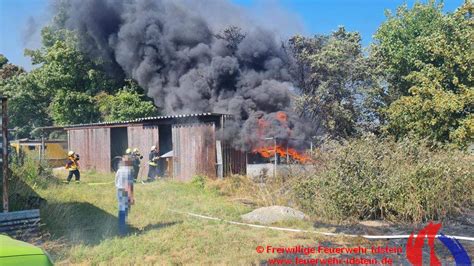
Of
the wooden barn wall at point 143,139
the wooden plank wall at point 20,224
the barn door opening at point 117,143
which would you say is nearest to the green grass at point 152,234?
the wooden plank wall at point 20,224

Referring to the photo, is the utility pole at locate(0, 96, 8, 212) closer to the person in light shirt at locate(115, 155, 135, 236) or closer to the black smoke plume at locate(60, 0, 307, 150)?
the person in light shirt at locate(115, 155, 135, 236)

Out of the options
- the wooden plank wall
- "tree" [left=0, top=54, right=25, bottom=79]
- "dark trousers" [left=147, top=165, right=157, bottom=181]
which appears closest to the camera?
the wooden plank wall

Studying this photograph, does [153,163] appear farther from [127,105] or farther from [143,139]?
[127,105]

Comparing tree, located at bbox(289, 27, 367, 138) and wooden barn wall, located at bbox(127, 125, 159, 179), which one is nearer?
tree, located at bbox(289, 27, 367, 138)

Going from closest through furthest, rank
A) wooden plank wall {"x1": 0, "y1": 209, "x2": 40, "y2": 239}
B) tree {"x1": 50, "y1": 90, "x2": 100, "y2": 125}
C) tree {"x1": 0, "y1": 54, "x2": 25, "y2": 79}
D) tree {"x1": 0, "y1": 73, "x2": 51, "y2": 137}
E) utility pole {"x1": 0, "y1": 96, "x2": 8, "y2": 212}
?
wooden plank wall {"x1": 0, "y1": 209, "x2": 40, "y2": 239} < utility pole {"x1": 0, "y1": 96, "x2": 8, "y2": 212} < tree {"x1": 50, "y1": 90, "x2": 100, "y2": 125} < tree {"x1": 0, "y1": 73, "x2": 51, "y2": 137} < tree {"x1": 0, "y1": 54, "x2": 25, "y2": 79}

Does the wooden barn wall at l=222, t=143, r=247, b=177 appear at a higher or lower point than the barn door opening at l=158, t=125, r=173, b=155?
lower

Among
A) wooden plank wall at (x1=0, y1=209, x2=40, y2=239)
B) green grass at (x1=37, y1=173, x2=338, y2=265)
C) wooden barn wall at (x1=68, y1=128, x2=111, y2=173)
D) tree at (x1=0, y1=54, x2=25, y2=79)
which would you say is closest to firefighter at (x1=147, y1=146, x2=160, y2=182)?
wooden barn wall at (x1=68, y1=128, x2=111, y2=173)

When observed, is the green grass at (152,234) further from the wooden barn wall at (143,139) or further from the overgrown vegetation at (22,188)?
the wooden barn wall at (143,139)

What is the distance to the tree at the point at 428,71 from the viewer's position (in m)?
15.6

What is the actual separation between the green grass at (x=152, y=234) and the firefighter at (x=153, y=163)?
4.90m

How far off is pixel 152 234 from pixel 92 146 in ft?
48.1

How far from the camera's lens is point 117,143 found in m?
20.8

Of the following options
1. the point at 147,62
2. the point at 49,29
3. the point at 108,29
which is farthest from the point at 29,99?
the point at 147,62

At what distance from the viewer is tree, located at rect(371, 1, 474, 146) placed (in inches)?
612
